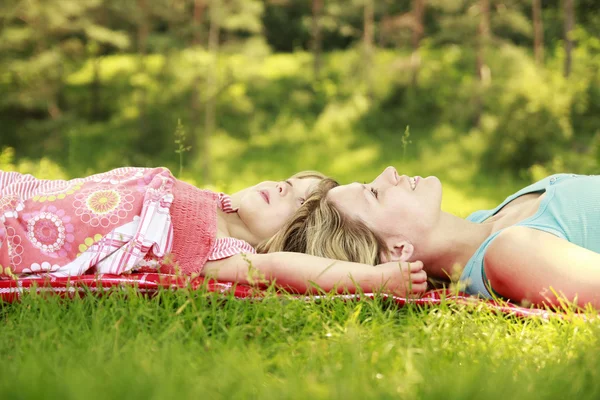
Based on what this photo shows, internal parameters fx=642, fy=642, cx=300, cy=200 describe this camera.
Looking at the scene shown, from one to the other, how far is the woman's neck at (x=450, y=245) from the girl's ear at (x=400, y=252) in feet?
0.35

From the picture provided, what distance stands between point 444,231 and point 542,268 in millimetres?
606

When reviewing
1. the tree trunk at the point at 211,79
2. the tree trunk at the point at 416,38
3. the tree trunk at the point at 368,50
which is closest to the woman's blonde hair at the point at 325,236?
the tree trunk at the point at 211,79

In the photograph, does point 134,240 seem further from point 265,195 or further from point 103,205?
point 265,195

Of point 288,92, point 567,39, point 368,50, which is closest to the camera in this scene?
point 567,39

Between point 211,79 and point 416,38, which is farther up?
point 416,38

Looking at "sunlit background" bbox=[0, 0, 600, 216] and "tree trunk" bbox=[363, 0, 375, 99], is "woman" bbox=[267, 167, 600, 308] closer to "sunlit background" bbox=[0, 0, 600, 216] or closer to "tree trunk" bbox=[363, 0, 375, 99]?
"sunlit background" bbox=[0, 0, 600, 216]

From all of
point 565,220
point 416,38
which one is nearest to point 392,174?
point 565,220

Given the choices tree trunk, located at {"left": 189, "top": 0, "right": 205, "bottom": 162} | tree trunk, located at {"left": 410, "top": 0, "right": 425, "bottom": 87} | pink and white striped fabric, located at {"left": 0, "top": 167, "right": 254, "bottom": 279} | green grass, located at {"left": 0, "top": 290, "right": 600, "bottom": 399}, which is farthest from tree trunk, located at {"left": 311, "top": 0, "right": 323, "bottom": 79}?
green grass, located at {"left": 0, "top": 290, "right": 600, "bottom": 399}

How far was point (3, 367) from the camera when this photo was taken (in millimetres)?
1937

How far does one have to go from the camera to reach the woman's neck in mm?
3139

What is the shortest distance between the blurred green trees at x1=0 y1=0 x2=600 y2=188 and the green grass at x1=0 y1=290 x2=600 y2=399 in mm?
10224

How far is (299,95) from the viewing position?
18828 mm

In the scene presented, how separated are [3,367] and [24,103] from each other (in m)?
14.1

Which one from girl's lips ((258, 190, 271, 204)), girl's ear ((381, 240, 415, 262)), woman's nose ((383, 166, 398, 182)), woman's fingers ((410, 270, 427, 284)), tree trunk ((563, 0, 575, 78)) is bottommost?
woman's fingers ((410, 270, 427, 284))
